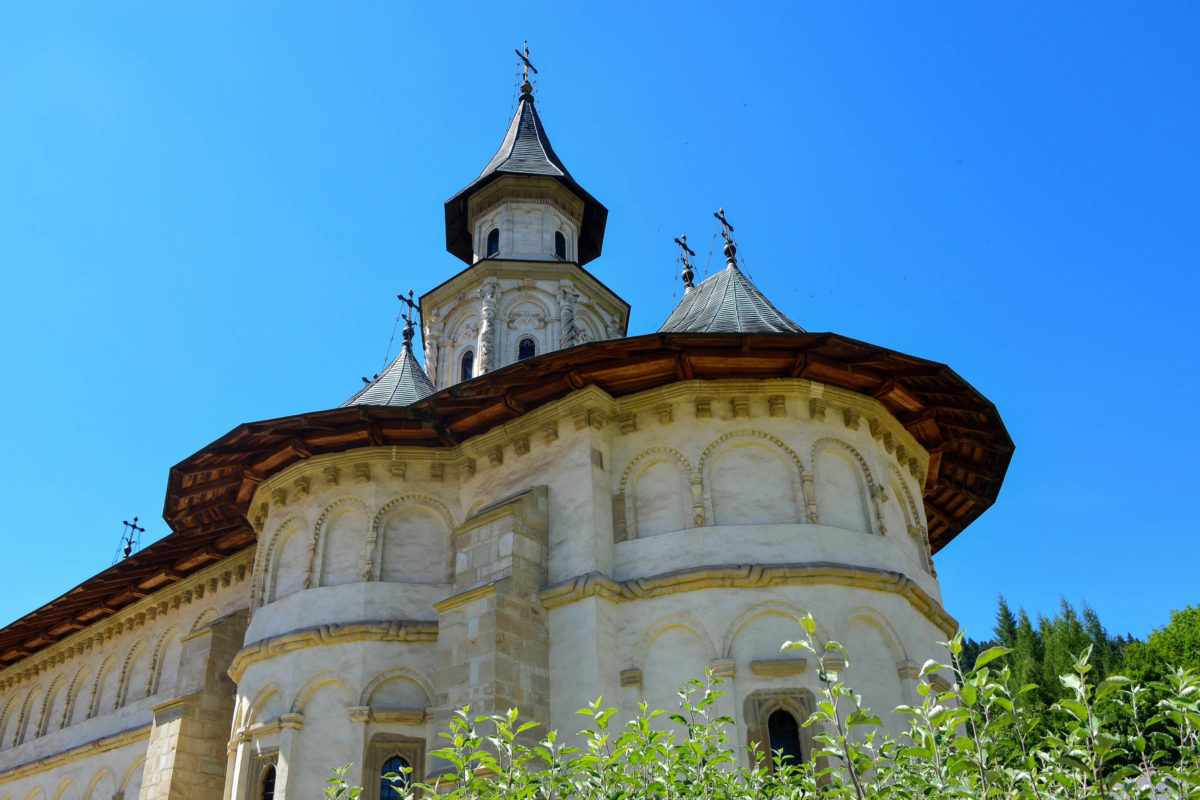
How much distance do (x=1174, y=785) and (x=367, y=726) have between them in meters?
11.4

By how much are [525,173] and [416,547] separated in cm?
1349

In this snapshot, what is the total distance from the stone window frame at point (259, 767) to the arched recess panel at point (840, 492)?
8071mm

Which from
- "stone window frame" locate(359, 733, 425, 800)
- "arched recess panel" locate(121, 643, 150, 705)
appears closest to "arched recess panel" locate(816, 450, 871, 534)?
"stone window frame" locate(359, 733, 425, 800)

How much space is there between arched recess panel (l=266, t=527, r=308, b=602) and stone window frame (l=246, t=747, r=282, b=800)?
2340mm

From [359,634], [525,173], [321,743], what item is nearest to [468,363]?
[525,173]

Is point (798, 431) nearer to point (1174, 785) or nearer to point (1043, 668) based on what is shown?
point (1174, 785)

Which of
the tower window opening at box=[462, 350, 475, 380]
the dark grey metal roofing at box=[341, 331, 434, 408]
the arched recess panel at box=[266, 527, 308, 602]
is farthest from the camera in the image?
the tower window opening at box=[462, 350, 475, 380]

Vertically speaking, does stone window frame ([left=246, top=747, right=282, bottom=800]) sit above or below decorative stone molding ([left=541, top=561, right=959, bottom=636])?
below

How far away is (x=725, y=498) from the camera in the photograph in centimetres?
1340

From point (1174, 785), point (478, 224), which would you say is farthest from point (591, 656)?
point (478, 224)

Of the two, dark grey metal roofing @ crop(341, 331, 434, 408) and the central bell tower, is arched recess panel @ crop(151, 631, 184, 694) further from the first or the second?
the central bell tower

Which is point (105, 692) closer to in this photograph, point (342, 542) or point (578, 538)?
point (342, 542)

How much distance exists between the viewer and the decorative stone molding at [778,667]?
12.0 meters

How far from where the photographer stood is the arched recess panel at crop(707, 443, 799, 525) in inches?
522
